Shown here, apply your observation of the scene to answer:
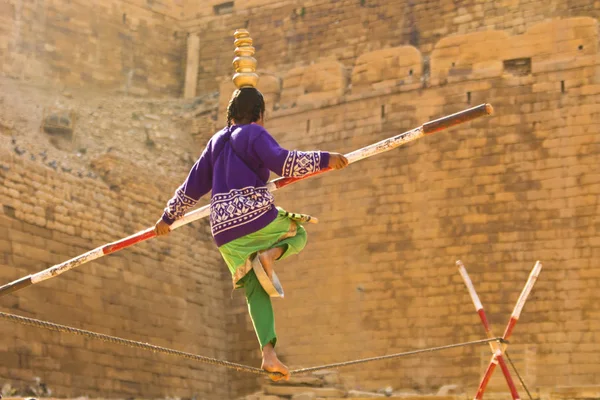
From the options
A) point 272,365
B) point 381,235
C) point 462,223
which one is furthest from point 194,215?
point 381,235

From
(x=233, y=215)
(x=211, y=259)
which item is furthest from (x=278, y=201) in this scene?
(x=233, y=215)

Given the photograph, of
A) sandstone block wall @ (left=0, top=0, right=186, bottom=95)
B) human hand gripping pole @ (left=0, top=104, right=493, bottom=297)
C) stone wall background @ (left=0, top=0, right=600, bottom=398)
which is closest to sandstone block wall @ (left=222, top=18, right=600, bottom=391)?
stone wall background @ (left=0, top=0, right=600, bottom=398)

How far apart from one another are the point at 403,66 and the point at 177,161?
3.33 meters

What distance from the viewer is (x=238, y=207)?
18.4 feet

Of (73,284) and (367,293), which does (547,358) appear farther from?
(73,284)

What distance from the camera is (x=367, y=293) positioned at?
14914mm

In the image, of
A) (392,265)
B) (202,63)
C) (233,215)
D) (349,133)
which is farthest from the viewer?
(202,63)

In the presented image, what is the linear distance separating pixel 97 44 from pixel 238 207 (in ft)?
46.4

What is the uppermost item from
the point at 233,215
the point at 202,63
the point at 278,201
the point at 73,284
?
the point at 202,63

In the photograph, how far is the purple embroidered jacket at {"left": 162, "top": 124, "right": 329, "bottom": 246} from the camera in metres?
5.58

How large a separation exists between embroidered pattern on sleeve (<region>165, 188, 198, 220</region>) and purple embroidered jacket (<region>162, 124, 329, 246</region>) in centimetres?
30

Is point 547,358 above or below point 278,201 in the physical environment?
below

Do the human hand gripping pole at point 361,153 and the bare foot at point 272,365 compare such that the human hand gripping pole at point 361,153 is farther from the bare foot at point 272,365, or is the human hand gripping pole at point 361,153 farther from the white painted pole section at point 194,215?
the bare foot at point 272,365

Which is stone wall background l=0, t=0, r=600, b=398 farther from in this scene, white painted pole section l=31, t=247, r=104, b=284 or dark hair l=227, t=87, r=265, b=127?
dark hair l=227, t=87, r=265, b=127
